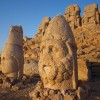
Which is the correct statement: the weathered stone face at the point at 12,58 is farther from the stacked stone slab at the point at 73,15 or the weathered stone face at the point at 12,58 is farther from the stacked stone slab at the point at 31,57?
the stacked stone slab at the point at 73,15

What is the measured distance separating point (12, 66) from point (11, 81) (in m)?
1.26

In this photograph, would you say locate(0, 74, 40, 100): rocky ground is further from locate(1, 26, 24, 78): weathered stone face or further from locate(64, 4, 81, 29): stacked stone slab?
locate(64, 4, 81, 29): stacked stone slab

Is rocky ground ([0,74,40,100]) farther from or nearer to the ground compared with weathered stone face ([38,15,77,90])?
nearer to the ground

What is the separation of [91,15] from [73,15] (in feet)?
17.4

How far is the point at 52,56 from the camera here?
22.8 ft

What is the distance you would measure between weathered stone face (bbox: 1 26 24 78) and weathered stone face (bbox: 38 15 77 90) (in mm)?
5208

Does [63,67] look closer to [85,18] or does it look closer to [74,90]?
[74,90]

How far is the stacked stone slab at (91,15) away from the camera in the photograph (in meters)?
35.6

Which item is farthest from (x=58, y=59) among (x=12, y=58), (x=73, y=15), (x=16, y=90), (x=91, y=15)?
(x=73, y=15)

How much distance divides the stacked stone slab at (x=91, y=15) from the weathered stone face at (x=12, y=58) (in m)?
24.3

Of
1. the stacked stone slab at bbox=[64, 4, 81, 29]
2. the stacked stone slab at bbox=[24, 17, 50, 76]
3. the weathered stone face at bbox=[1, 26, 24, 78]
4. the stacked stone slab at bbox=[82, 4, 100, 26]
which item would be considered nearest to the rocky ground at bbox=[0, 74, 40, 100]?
the weathered stone face at bbox=[1, 26, 24, 78]

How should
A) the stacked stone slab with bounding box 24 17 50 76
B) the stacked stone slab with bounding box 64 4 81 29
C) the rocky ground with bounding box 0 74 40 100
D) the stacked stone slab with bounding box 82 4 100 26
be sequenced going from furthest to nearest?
the stacked stone slab with bounding box 64 4 81 29 → the stacked stone slab with bounding box 82 4 100 26 → the stacked stone slab with bounding box 24 17 50 76 → the rocky ground with bounding box 0 74 40 100

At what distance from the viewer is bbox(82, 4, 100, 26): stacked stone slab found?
1402 inches

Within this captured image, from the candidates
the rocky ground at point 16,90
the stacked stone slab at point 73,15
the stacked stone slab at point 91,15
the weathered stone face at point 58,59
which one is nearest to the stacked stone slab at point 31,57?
the rocky ground at point 16,90
